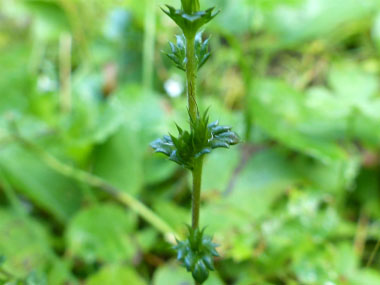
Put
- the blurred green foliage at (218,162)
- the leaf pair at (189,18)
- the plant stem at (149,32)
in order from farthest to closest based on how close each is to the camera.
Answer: the plant stem at (149,32)
the blurred green foliage at (218,162)
the leaf pair at (189,18)

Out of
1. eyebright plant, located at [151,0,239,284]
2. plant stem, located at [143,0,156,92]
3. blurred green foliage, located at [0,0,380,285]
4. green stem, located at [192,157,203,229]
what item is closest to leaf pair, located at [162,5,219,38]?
eyebright plant, located at [151,0,239,284]

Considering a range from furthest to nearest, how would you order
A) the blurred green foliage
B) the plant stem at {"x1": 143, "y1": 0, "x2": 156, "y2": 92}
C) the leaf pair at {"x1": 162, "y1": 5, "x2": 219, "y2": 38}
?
the plant stem at {"x1": 143, "y1": 0, "x2": 156, "y2": 92}, the blurred green foliage, the leaf pair at {"x1": 162, "y1": 5, "x2": 219, "y2": 38}

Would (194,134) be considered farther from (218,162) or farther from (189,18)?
(218,162)

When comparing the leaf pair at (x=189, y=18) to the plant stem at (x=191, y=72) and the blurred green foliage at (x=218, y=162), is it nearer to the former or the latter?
the plant stem at (x=191, y=72)

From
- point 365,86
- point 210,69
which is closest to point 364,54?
point 365,86

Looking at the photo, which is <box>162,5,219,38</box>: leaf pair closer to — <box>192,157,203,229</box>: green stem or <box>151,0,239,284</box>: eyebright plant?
<box>151,0,239,284</box>: eyebright plant

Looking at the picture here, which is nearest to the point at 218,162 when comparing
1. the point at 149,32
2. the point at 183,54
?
the point at 149,32

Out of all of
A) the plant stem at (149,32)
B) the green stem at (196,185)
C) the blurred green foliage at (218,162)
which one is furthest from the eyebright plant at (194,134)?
the plant stem at (149,32)
